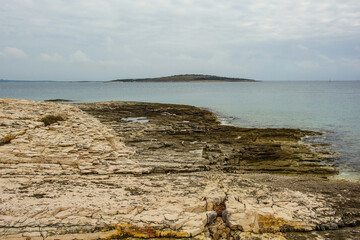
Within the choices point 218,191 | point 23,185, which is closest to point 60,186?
point 23,185

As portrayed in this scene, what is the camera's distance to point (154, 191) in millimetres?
7891

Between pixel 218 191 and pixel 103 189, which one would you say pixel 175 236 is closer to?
pixel 218 191

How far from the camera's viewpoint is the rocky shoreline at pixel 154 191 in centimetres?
622

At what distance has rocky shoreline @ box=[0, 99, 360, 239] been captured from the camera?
6223 mm

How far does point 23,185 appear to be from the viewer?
7781mm

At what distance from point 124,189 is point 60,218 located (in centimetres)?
210

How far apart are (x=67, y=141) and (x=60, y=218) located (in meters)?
5.86

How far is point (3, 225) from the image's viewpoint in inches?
233

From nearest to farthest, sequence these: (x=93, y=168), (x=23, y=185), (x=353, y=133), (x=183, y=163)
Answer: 1. (x=23, y=185)
2. (x=93, y=168)
3. (x=183, y=163)
4. (x=353, y=133)

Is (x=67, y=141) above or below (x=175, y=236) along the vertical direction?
above

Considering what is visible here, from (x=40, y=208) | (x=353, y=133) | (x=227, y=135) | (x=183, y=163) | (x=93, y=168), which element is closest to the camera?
(x=40, y=208)

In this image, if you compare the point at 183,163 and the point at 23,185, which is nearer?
the point at 23,185

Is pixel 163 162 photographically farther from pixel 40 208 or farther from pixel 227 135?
pixel 227 135

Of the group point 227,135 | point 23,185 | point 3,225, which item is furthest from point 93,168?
point 227,135
